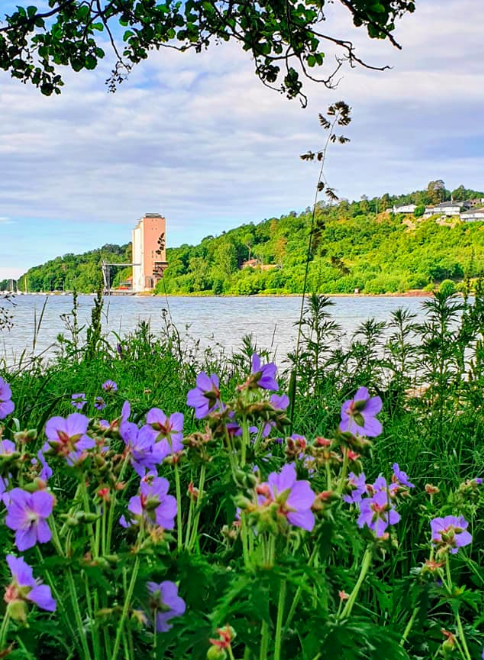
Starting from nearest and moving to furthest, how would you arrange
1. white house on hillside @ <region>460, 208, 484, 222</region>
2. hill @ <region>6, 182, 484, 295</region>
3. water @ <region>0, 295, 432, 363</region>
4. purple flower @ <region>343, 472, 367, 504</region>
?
purple flower @ <region>343, 472, 367, 504</region>
hill @ <region>6, 182, 484, 295</region>
water @ <region>0, 295, 432, 363</region>
white house on hillside @ <region>460, 208, 484, 222</region>

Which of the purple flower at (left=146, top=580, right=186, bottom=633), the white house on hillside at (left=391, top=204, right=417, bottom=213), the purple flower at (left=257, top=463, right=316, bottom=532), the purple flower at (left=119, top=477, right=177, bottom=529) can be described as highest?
the white house on hillside at (left=391, top=204, right=417, bottom=213)

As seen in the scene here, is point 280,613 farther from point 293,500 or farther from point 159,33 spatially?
point 159,33

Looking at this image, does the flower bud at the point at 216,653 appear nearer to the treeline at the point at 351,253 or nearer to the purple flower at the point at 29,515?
the purple flower at the point at 29,515

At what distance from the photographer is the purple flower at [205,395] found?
98 cm

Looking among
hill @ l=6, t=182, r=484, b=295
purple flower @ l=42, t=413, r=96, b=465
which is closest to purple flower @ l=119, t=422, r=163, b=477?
purple flower @ l=42, t=413, r=96, b=465

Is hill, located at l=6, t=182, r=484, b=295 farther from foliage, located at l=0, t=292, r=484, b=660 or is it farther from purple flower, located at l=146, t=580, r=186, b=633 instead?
purple flower, located at l=146, t=580, r=186, b=633

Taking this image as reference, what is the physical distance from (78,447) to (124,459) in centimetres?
13

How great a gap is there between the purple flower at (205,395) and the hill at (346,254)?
16.6 ft

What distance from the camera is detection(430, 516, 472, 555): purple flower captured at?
3.85ft

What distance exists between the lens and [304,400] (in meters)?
3.34

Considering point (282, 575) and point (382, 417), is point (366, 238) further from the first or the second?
point (282, 575)

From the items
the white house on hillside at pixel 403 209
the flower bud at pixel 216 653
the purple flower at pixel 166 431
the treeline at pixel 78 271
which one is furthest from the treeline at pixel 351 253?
the flower bud at pixel 216 653

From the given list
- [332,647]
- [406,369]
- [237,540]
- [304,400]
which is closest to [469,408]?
[406,369]

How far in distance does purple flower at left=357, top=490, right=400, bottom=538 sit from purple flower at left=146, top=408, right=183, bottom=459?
1.18 feet
